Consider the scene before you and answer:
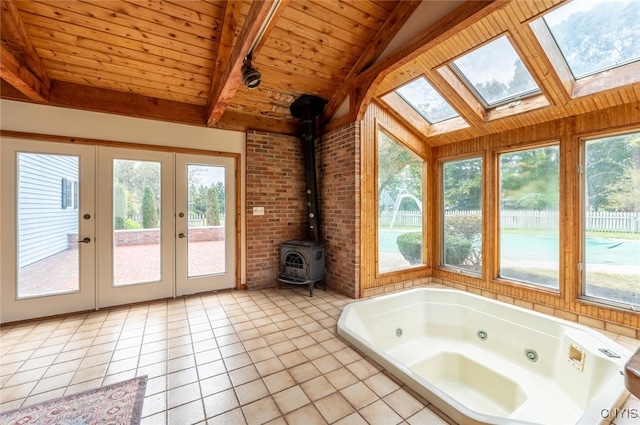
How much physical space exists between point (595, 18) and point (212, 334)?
4.50 m

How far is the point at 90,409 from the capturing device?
1721mm

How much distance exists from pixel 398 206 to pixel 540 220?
1771 mm

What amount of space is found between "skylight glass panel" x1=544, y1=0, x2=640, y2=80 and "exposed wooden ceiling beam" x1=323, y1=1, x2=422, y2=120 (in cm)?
125

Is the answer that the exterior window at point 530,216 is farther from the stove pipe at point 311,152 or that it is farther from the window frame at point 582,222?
the stove pipe at point 311,152

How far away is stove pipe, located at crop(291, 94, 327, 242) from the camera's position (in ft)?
13.6

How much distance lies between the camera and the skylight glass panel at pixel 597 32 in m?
2.21

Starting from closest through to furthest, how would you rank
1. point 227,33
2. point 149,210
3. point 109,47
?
1. point 227,33
2. point 109,47
3. point 149,210

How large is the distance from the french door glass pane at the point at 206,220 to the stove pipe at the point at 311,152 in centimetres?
131

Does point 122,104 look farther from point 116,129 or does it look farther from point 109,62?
point 109,62

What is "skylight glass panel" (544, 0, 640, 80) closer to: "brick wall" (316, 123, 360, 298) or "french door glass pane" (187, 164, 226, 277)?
"brick wall" (316, 123, 360, 298)

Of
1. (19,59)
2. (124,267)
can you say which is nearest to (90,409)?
(124,267)

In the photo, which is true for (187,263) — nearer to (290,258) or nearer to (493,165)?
(290,258)

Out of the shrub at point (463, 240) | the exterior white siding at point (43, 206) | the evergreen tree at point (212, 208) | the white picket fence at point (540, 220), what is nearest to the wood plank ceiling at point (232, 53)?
the exterior white siding at point (43, 206)

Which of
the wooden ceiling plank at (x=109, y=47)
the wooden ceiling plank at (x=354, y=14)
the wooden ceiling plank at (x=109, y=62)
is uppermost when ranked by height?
the wooden ceiling plank at (x=354, y=14)
